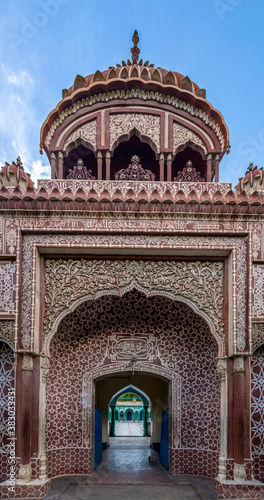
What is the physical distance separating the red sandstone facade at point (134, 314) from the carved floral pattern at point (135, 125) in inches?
53.0

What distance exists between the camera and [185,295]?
6.27 metres

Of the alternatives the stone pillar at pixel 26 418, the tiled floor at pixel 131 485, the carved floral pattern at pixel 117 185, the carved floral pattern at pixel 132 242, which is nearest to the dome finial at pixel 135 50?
the carved floral pattern at pixel 117 185

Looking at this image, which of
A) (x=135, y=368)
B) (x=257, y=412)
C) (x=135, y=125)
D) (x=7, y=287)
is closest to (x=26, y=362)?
(x=7, y=287)

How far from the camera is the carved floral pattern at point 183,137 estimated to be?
26.3 ft

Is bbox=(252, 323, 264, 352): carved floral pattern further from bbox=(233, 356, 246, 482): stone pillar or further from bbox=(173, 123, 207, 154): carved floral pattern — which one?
bbox=(173, 123, 207, 154): carved floral pattern

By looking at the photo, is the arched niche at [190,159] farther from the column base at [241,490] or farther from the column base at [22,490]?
the column base at [22,490]

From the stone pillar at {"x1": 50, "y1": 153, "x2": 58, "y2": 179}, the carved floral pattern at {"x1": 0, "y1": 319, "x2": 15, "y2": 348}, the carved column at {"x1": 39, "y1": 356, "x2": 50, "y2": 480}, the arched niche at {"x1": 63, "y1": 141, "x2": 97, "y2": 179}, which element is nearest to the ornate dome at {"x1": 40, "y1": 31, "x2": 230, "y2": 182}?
the stone pillar at {"x1": 50, "y1": 153, "x2": 58, "y2": 179}

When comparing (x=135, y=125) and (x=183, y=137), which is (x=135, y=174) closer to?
(x=135, y=125)

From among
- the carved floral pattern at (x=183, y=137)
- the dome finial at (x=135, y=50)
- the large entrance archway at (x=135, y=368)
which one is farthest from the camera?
the dome finial at (x=135, y=50)

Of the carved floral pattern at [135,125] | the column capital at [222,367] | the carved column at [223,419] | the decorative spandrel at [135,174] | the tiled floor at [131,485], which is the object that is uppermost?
the carved floral pattern at [135,125]

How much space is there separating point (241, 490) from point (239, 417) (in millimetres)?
1031

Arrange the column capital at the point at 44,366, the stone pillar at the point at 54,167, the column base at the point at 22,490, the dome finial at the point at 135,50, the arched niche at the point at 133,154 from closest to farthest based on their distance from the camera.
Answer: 1. the column base at the point at 22,490
2. the column capital at the point at 44,366
3. the stone pillar at the point at 54,167
4. the arched niche at the point at 133,154
5. the dome finial at the point at 135,50

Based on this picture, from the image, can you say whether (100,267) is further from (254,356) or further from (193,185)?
(254,356)

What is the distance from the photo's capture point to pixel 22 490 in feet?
18.0
